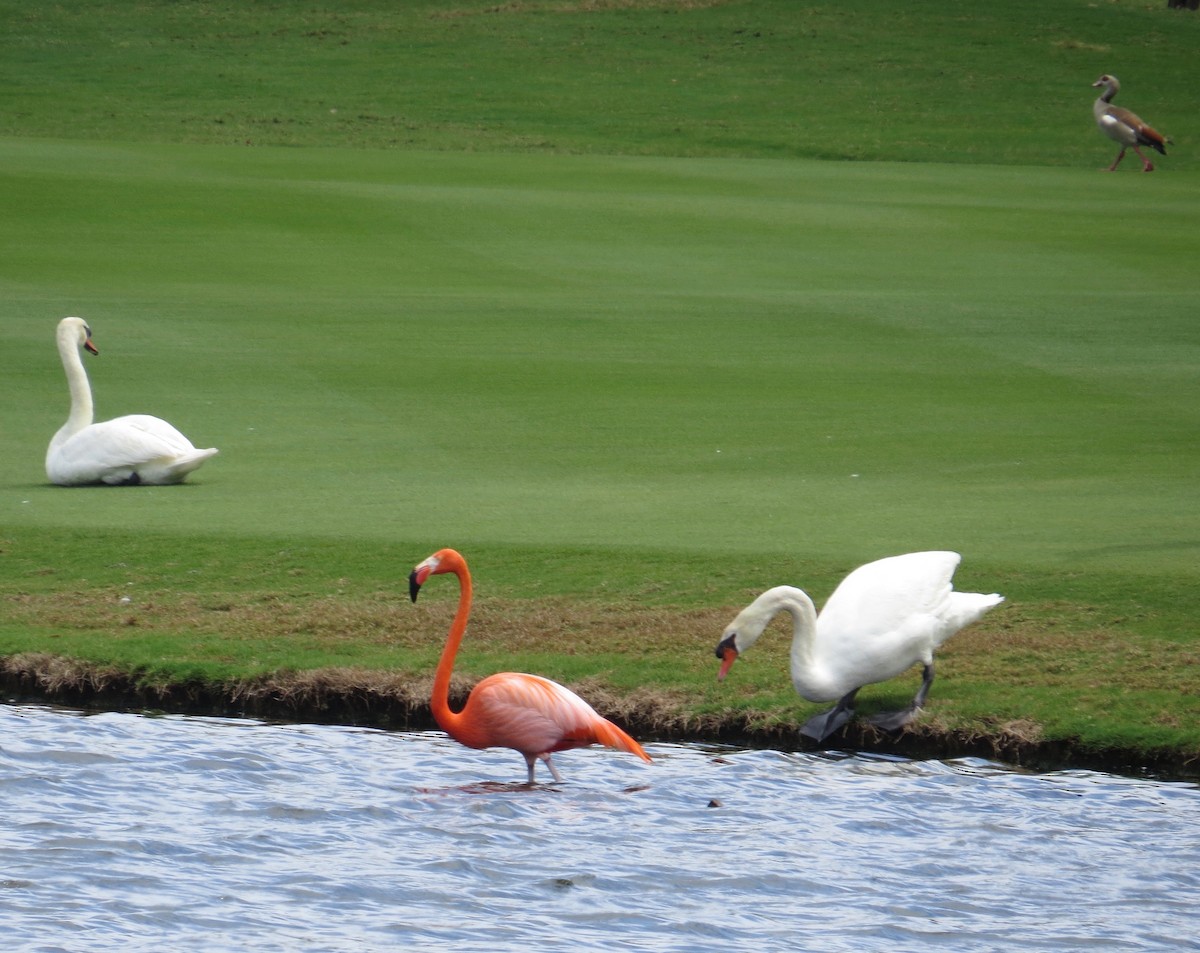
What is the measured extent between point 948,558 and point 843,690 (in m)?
0.92

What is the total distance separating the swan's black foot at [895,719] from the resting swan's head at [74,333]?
759 centimetres

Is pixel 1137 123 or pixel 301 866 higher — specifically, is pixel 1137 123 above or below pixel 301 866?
above

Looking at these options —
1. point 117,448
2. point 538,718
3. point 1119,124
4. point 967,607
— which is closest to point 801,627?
point 967,607

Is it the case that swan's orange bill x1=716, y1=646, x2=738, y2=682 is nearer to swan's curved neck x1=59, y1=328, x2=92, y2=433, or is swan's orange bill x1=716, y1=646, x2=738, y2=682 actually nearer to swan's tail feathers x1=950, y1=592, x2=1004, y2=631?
swan's tail feathers x1=950, y1=592, x2=1004, y2=631

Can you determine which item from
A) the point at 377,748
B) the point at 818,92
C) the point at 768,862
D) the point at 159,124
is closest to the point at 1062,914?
the point at 768,862

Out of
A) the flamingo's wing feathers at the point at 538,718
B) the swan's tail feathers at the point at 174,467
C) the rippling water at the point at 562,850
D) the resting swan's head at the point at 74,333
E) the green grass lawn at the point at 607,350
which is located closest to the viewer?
the rippling water at the point at 562,850

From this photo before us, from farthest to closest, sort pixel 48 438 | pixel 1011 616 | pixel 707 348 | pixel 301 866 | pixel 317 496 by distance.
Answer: pixel 707 348 → pixel 48 438 → pixel 317 496 → pixel 1011 616 → pixel 301 866

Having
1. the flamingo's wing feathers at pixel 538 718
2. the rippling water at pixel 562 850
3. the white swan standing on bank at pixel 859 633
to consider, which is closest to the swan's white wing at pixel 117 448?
the rippling water at pixel 562 850

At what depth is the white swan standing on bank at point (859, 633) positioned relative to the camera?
877 cm

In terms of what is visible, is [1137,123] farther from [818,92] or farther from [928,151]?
[818,92]

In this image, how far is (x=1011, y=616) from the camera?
10344 mm

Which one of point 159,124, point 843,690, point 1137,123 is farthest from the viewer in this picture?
point 159,124

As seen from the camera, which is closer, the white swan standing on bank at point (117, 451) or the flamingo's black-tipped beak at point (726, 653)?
the flamingo's black-tipped beak at point (726, 653)

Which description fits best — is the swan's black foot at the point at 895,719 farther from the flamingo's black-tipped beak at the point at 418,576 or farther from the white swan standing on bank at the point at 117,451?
the white swan standing on bank at the point at 117,451
